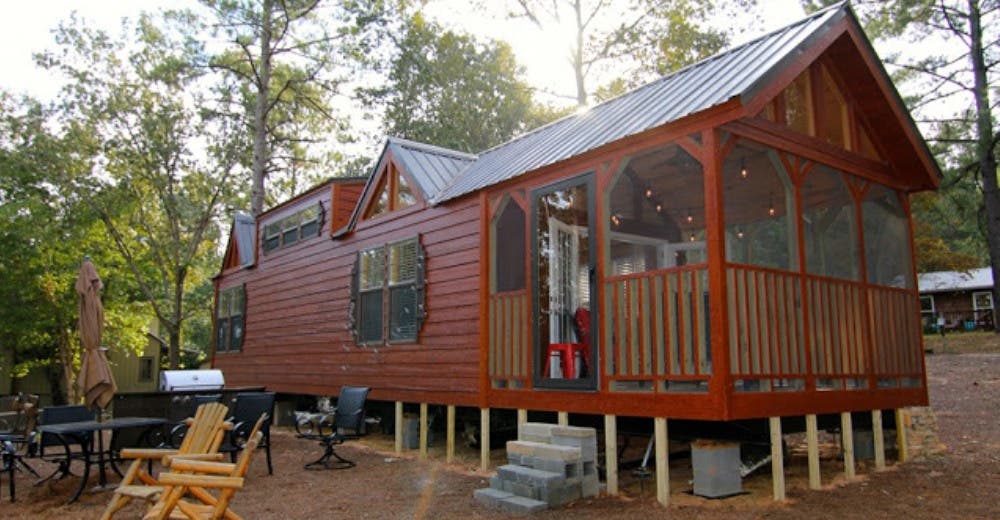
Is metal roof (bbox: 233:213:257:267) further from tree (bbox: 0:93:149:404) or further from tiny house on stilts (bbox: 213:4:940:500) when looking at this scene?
tree (bbox: 0:93:149:404)

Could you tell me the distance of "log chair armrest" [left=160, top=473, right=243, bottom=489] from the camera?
13.9ft

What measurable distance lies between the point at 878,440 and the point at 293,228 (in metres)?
9.82

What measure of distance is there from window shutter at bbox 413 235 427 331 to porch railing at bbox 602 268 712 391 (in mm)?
3343

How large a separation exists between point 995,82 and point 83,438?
67.8ft

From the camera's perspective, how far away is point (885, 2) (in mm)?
18562

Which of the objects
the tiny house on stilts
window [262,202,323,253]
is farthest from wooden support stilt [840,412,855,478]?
window [262,202,323,253]

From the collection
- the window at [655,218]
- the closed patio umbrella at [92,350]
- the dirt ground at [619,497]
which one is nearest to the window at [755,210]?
the window at [655,218]

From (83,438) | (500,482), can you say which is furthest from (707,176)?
(83,438)

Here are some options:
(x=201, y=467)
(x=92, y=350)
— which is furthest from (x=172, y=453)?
(x=92, y=350)

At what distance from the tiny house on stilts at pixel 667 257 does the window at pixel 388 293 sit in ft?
0.10

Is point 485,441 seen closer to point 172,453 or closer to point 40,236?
point 172,453

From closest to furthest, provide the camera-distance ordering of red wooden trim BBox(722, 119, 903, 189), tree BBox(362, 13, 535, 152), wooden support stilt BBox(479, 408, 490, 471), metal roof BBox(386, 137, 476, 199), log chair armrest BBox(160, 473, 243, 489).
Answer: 1. log chair armrest BBox(160, 473, 243, 489)
2. red wooden trim BBox(722, 119, 903, 189)
3. wooden support stilt BBox(479, 408, 490, 471)
4. metal roof BBox(386, 137, 476, 199)
5. tree BBox(362, 13, 535, 152)

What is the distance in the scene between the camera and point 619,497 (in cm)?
594

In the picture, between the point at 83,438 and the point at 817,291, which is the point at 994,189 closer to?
the point at 817,291
